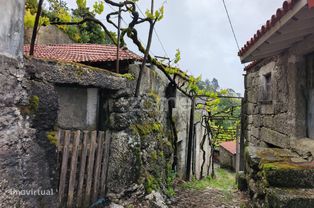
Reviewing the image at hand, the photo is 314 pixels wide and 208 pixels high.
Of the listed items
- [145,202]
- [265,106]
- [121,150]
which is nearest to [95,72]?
[121,150]

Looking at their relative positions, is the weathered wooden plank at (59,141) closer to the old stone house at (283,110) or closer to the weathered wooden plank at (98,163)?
the weathered wooden plank at (98,163)

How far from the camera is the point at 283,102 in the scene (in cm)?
429

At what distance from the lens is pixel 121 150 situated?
12.6 ft

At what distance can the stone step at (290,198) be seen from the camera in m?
2.35

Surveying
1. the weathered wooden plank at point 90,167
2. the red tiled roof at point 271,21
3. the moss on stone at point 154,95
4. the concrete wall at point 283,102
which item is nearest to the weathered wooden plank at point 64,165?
the weathered wooden plank at point 90,167

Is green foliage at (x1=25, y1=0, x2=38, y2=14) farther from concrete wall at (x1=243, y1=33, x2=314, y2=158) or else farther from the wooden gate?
concrete wall at (x1=243, y1=33, x2=314, y2=158)

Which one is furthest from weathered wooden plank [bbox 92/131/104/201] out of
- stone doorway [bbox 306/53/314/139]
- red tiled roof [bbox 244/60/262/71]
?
red tiled roof [bbox 244/60/262/71]

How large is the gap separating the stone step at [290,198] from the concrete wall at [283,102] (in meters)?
1.34

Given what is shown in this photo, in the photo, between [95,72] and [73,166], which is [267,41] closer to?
[95,72]

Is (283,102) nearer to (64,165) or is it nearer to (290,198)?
(290,198)

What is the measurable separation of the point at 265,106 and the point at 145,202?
9.52 ft

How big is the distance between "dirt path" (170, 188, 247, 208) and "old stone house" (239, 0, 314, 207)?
110 centimetres

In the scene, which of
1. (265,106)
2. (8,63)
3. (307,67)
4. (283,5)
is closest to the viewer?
(8,63)

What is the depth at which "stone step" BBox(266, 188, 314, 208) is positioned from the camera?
2.35m
